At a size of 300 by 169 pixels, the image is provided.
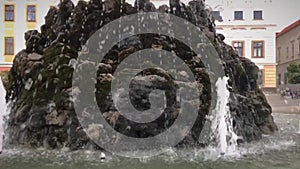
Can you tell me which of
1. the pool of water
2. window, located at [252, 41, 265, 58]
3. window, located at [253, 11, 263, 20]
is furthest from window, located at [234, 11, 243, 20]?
the pool of water

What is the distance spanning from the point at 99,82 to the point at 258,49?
110ft

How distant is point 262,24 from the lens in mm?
39375

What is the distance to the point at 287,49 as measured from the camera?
4522 centimetres

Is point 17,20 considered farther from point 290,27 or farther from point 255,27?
point 290,27

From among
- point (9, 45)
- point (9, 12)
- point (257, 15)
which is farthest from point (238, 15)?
point (9, 45)

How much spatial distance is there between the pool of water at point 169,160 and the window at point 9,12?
31.3 m

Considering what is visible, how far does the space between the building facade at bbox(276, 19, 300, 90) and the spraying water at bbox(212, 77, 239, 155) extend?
32985mm

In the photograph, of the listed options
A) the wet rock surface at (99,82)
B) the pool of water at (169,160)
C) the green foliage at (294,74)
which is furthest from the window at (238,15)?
the pool of water at (169,160)

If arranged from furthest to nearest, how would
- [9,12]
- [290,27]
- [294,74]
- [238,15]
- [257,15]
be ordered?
[290,27]
[238,15]
[257,15]
[9,12]
[294,74]

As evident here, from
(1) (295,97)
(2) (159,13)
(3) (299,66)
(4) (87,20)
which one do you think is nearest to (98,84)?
(4) (87,20)

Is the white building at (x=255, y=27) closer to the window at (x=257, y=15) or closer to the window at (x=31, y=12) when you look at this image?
the window at (x=257, y=15)

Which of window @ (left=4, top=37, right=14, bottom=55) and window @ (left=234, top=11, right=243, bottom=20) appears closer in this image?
window @ (left=4, top=37, right=14, bottom=55)

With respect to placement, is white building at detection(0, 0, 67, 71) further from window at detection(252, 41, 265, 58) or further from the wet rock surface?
the wet rock surface

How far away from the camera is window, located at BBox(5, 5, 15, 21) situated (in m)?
35.8
